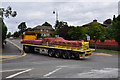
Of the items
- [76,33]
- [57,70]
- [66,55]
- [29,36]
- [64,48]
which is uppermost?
[76,33]

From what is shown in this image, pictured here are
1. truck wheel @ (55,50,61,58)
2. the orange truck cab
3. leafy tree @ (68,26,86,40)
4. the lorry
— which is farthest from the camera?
leafy tree @ (68,26,86,40)

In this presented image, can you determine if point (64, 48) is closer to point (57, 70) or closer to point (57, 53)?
point (57, 53)

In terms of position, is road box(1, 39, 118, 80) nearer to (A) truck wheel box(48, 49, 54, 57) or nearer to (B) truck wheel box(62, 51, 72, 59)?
(B) truck wheel box(62, 51, 72, 59)

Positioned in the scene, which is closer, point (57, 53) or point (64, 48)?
point (64, 48)

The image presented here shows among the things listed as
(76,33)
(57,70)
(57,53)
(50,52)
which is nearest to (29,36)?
(50,52)

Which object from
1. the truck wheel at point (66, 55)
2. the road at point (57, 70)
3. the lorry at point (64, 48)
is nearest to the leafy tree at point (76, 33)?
the lorry at point (64, 48)

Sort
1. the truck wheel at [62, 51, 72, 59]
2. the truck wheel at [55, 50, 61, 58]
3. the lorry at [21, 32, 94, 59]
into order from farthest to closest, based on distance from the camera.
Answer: the truck wheel at [55, 50, 61, 58], the truck wheel at [62, 51, 72, 59], the lorry at [21, 32, 94, 59]

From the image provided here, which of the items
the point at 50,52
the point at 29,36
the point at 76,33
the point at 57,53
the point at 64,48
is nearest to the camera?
the point at 64,48

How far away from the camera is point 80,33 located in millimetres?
31656

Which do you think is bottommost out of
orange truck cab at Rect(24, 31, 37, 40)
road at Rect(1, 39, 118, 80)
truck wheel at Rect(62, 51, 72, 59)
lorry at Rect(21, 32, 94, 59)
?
road at Rect(1, 39, 118, 80)

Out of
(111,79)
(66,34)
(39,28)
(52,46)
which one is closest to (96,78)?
(111,79)

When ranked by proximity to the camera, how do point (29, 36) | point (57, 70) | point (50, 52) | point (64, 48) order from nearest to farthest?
point (57, 70) → point (64, 48) → point (50, 52) → point (29, 36)

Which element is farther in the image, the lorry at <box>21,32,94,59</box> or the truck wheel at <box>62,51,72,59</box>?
the truck wheel at <box>62,51,72,59</box>

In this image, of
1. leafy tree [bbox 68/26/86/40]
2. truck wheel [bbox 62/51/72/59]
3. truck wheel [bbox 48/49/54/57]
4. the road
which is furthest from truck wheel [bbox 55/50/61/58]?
leafy tree [bbox 68/26/86/40]
